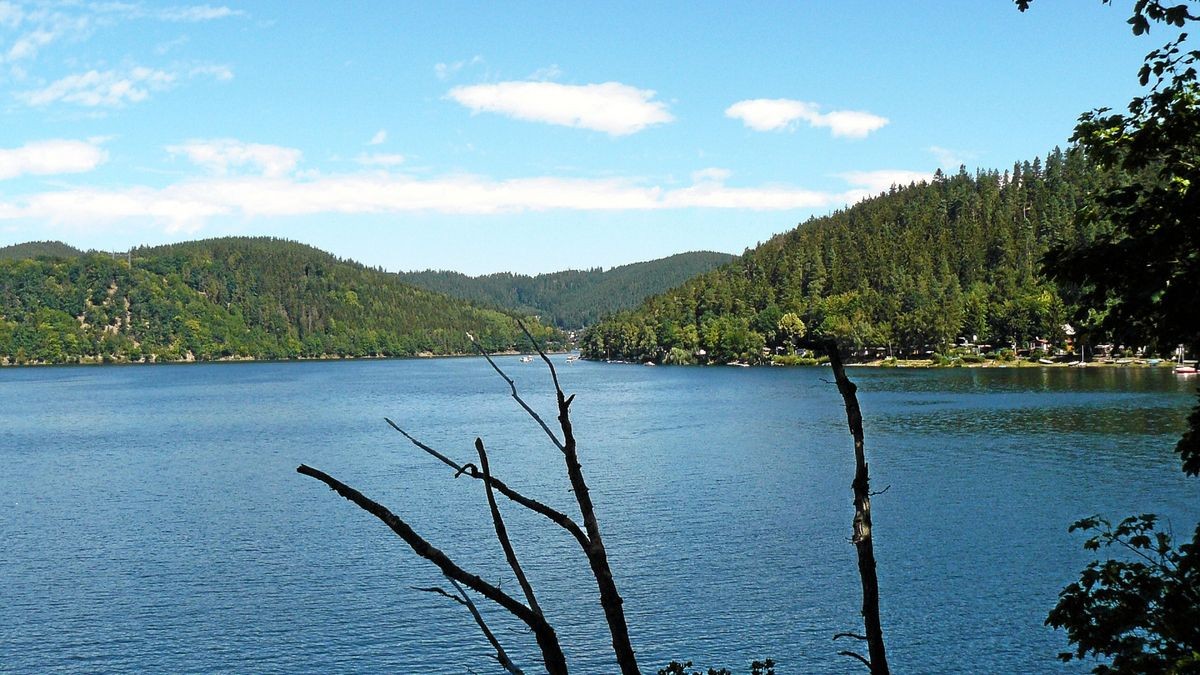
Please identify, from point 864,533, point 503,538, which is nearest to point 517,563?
point 503,538

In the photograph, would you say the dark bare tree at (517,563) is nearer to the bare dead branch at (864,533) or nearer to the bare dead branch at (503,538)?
the bare dead branch at (503,538)

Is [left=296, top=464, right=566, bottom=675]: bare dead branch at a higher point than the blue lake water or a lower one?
higher

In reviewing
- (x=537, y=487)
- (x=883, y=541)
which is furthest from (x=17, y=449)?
(x=883, y=541)

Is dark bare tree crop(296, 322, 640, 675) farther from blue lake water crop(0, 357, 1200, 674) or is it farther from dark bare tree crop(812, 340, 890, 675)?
blue lake water crop(0, 357, 1200, 674)

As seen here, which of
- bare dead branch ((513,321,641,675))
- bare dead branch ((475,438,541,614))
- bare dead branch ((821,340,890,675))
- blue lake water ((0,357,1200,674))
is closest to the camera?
bare dead branch ((475,438,541,614))

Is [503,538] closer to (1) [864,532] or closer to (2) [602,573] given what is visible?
(2) [602,573]

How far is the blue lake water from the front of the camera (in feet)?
111

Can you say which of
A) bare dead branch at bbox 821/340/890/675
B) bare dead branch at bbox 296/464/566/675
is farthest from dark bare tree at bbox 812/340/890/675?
bare dead branch at bbox 296/464/566/675

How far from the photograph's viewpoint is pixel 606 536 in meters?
49.1

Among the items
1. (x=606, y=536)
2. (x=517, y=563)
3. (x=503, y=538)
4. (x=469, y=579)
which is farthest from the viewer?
(x=606, y=536)

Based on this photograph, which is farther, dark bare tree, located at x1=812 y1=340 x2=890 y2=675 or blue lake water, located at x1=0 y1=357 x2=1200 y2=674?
blue lake water, located at x1=0 y1=357 x2=1200 y2=674

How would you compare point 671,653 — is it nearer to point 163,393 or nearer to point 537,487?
point 537,487

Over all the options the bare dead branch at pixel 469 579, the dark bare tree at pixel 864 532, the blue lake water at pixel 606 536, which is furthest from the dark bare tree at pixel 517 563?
the blue lake water at pixel 606 536

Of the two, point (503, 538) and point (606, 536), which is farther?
point (606, 536)
